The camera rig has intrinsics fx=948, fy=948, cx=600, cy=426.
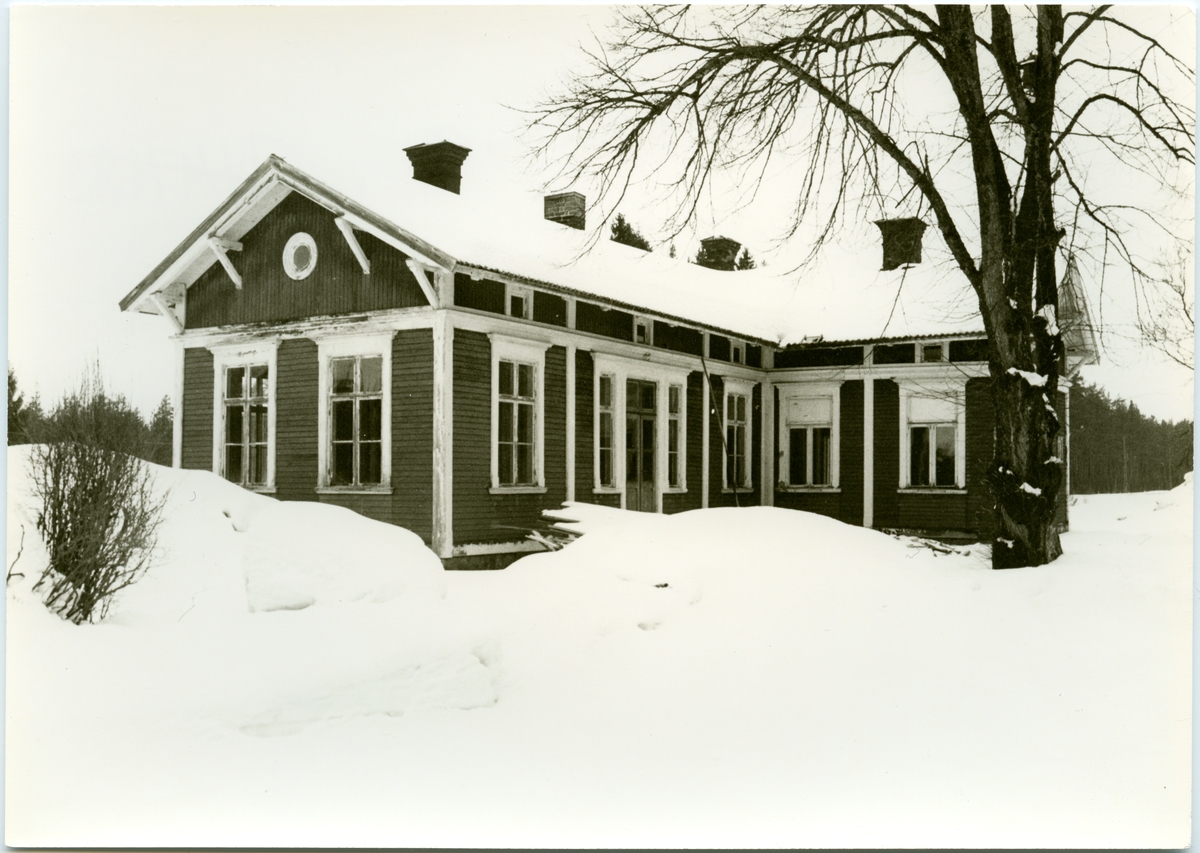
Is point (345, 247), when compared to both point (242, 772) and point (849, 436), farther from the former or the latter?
point (849, 436)

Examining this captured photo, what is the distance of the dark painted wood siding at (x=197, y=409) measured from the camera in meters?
6.75

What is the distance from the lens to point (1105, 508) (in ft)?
22.4

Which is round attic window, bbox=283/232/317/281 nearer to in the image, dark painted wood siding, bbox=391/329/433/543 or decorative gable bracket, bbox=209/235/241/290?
decorative gable bracket, bbox=209/235/241/290

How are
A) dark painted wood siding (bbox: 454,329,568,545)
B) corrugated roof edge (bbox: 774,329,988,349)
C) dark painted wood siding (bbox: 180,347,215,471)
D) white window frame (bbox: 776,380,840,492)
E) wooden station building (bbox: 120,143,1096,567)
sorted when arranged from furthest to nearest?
white window frame (bbox: 776,380,840,492), corrugated roof edge (bbox: 774,329,988,349), dark painted wood siding (bbox: 454,329,568,545), wooden station building (bbox: 120,143,1096,567), dark painted wood siding (bbox: 180,347,215,471)

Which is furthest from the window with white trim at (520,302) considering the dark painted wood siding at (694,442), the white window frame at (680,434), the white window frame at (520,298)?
the dark painted wood siding at (694,442)

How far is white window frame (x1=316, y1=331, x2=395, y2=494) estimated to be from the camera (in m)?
8.28

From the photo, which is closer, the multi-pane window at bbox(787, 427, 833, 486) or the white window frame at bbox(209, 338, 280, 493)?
the white window frame at bbox(209, 338, 280, 493)

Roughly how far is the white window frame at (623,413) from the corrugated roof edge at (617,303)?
2.32ft

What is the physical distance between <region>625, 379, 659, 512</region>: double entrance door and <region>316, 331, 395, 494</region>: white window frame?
135 inches

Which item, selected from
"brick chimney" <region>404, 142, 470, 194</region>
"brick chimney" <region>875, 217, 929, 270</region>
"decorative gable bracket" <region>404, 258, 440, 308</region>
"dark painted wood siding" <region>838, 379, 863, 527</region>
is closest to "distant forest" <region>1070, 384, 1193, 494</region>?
"brick chimney" <region>875, 217, 929, 270</region>

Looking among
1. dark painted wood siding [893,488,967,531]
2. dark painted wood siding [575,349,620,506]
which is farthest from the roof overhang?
dark painted wood siding [893,488,967,531]

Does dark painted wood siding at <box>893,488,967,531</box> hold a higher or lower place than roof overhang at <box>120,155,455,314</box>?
lower

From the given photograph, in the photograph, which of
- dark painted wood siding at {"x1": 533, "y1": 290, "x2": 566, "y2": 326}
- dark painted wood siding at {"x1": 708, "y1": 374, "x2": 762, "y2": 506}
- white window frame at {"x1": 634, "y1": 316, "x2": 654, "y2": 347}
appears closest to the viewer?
dark painted wood siding at {"x1": 533, "y1": 290, "x2": 566, "y2": 326}

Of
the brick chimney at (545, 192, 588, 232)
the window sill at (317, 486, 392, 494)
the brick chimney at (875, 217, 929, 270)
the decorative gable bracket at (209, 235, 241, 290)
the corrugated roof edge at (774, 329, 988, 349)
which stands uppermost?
the brick chimney at (545, 192, 588, 232)
